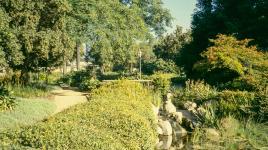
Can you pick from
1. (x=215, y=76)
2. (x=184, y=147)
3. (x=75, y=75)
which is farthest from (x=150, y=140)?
(x=75, y=75)

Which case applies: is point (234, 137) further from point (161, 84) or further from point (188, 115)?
point (161, 84)

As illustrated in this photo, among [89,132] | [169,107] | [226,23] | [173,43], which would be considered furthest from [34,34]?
[173,43]

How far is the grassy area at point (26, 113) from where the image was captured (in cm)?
1583

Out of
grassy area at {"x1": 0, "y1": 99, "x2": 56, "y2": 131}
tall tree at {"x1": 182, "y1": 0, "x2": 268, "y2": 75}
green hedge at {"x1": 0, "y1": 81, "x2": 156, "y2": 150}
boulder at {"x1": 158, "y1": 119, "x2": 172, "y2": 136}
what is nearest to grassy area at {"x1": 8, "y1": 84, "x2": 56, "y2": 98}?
grassy area at {"x1": 0, "y1": 99, "x2": 56, "y2": 131}

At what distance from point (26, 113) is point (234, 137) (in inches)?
328

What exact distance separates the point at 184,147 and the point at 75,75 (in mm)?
23469

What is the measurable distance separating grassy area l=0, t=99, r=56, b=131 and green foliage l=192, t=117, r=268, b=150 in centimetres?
641

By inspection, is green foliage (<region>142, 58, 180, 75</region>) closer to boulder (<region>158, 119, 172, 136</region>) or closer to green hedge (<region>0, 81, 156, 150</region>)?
boulder (<region>158, 119, 172, 136</region>)

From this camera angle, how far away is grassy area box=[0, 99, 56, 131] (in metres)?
15.8

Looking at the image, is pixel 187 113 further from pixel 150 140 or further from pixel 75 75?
pixel 75 75

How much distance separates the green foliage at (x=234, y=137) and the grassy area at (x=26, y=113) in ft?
21.0

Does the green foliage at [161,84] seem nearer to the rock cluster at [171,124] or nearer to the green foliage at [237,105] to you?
the rock cluster at [171,124]

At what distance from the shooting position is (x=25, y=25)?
67.6 ft

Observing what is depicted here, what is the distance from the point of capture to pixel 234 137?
50.0ft
